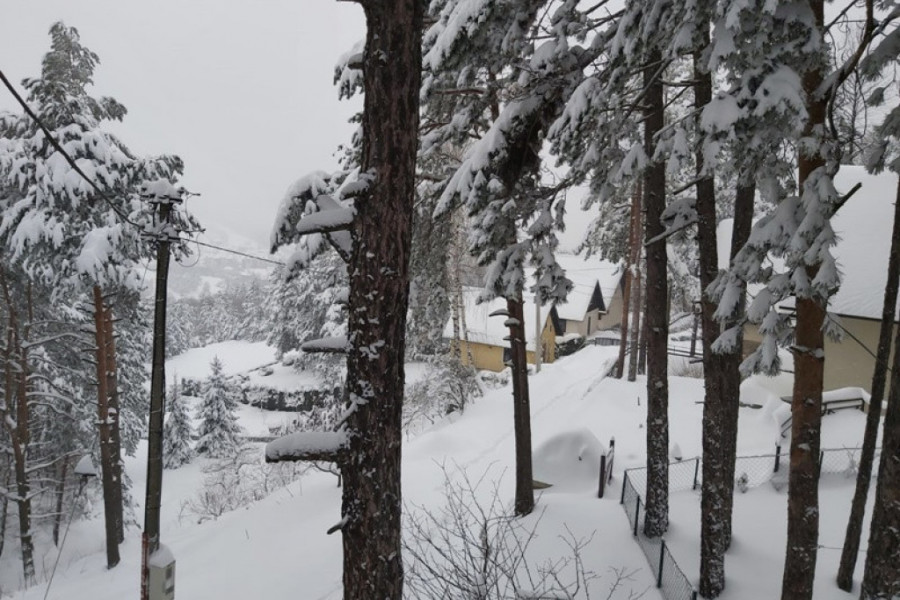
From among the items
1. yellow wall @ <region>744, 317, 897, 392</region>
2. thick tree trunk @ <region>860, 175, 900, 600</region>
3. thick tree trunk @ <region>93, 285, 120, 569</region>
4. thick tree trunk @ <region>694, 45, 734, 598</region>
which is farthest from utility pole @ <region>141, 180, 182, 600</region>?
yellow wall @ <region>744, 317, 897, 392</region>

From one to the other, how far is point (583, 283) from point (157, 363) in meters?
34.2

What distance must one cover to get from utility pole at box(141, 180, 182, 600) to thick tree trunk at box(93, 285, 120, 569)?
5.99m

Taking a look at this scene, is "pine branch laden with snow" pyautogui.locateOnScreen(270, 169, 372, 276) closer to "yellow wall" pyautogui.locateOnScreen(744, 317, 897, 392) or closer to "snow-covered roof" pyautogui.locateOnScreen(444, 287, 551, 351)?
"yellow wall" pyautogui.locateOnScreen(744, 317, 897, 392)

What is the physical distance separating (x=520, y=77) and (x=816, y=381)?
4226 mm

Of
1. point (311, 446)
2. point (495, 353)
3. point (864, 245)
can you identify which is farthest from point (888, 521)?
point (495, 353)

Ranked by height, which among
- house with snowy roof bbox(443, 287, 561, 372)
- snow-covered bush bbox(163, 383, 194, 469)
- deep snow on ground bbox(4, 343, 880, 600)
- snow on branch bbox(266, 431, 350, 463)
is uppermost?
A: snow on branch bbox(266, 431, 350, 463)

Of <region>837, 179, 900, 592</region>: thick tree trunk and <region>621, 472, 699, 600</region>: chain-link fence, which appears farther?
<region>837, 179, 900, 592</region>: thick tree trunk

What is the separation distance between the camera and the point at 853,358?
1443 cm

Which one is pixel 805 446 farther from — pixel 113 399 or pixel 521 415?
pixel 113 399

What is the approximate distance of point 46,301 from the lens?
1329 cm

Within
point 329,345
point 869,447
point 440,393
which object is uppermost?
point 329,345

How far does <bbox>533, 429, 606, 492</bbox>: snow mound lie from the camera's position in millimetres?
10867

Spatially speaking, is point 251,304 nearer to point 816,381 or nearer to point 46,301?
point 46,301

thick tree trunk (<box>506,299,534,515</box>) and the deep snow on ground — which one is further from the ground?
thick tree trunk (<box>506,299,534,515</box>)
